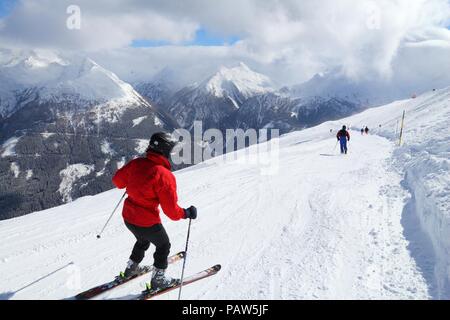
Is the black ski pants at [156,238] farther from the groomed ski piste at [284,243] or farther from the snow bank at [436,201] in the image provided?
the snow bank at [436,201]

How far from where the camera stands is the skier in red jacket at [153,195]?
591 centimetres

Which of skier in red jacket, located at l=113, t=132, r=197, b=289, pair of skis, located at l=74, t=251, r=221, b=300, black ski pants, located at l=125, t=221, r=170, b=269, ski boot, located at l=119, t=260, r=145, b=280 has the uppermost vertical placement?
skier in red jacket, located at l=113, t=132, r=197, b=289

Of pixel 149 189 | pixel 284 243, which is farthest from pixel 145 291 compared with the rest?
pixel 284 243

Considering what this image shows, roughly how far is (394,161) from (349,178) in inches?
162

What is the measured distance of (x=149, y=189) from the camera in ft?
19.5

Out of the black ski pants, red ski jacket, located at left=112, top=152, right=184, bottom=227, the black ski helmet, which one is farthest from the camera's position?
the black ski pants

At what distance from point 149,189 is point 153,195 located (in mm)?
144

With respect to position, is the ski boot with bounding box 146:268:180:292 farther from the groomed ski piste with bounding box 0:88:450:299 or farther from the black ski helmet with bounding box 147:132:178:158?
the black ski helmet with bounding box 147:132:178:158

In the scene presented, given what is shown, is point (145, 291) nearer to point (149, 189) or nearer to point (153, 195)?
point (153, 195)

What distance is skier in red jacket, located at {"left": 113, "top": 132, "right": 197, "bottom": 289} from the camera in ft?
19.4

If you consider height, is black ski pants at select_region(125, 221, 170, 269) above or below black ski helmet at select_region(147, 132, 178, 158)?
below

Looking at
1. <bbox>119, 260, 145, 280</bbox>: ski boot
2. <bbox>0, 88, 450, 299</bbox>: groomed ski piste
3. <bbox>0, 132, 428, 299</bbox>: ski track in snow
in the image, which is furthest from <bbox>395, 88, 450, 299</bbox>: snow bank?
<bbox>119, 260, 145, 280</bbox>: ski boot
